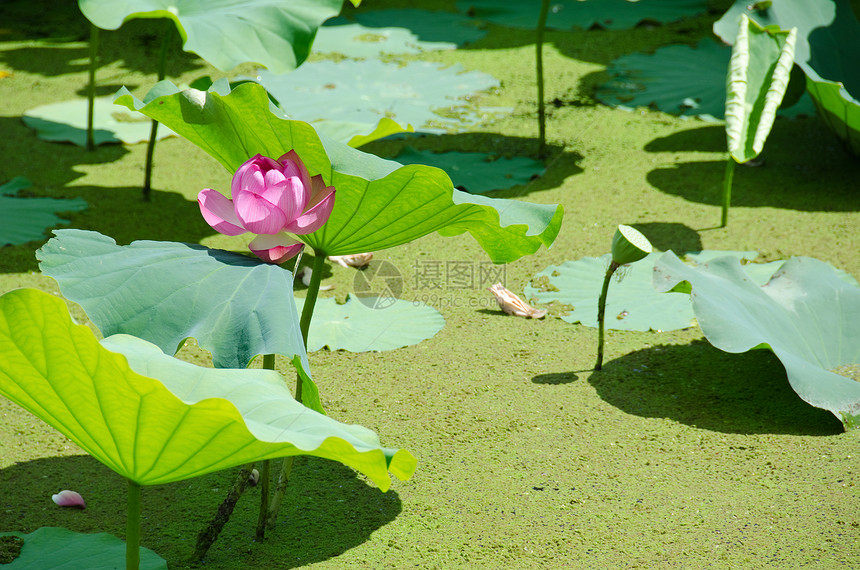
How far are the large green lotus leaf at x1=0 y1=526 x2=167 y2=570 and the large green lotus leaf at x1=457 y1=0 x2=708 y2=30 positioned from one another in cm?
458

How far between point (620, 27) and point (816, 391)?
3.93m

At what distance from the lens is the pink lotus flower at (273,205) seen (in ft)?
4.06

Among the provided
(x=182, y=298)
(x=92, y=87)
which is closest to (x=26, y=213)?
(x=92, y=87)

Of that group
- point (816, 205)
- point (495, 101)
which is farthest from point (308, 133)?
point (495, 101)

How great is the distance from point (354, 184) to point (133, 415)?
51 centimetres

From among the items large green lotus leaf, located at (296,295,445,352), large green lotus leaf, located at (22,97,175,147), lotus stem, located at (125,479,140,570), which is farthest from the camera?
large green lotus leaf, located at (22,97,175,147)

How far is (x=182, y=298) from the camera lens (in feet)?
3.96

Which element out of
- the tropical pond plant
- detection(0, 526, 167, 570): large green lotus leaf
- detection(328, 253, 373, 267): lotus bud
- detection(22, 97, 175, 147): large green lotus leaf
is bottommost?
detection(328, 253, 373, 267): lotus bud

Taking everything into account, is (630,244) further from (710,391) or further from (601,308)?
(710,391)

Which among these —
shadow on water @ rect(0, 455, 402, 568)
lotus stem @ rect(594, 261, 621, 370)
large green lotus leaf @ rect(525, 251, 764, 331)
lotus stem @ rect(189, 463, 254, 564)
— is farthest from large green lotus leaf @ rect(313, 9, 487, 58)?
lotus stem @ rect(189, 463, 254, 564)

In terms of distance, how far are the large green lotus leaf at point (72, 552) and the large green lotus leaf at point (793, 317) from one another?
1.26 m

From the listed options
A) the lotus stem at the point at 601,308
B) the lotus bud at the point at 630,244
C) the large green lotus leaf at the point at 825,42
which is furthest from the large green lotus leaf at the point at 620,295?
the large green lotus leaf at the point at 825,42

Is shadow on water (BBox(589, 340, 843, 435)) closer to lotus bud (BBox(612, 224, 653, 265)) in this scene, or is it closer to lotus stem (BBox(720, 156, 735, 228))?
lotus bud (BBox(612, 224, 653, 265))

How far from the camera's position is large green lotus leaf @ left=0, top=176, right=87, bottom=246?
2797 mm
